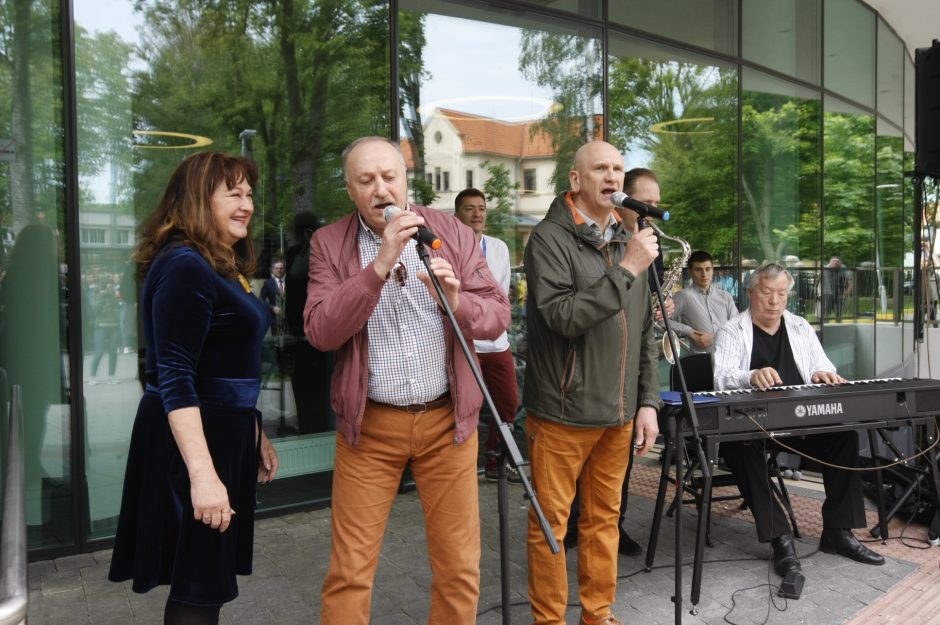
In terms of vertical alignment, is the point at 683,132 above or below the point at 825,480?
above

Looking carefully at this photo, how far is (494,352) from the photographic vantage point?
195 inches

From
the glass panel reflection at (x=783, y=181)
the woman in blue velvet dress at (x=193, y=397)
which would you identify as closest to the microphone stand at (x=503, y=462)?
the woman in blue velvet dress at (x=193, y=397)

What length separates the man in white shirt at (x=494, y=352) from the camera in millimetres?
4934

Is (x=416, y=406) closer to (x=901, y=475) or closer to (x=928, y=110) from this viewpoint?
(x=901, y=475)

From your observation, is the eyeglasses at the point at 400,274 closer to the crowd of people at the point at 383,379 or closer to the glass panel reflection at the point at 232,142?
the crowd of people at the point at 383,379

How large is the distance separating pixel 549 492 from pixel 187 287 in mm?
1540

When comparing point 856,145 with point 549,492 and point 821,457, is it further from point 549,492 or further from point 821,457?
point 549,492

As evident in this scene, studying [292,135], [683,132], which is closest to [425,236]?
[292,135]

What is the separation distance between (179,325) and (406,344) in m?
0.66

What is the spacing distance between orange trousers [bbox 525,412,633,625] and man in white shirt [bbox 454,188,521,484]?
58.5 inches

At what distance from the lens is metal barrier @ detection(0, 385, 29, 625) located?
1001 millimetres

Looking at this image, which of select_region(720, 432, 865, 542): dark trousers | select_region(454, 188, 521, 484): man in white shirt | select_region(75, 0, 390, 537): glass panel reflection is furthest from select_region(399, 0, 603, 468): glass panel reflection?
select_region(720, 432, 865, 542): dark trousers

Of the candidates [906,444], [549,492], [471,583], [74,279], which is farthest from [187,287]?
→ [906,444]

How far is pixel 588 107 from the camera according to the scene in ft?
21.7
